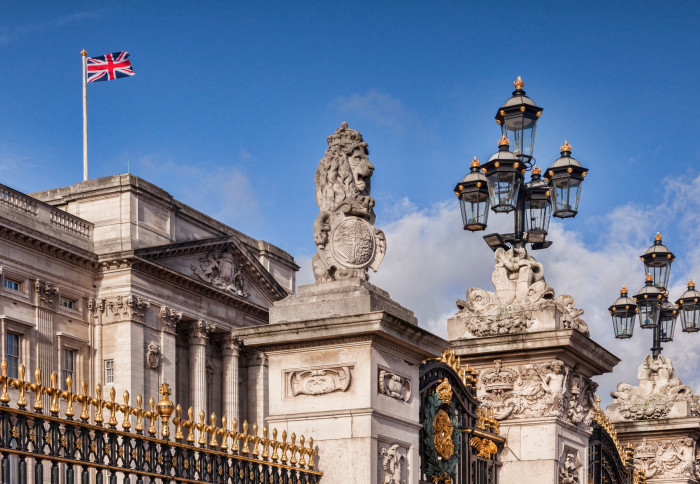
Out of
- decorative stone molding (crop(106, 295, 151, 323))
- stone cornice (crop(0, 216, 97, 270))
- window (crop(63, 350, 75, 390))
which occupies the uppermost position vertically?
stone cornice (crop(0, 216, 97, 270))

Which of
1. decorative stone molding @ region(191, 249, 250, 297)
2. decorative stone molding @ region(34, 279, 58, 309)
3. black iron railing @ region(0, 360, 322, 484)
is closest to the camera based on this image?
black iron railing @ region(0, 360, 322, 484)

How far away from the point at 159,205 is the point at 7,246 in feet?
32.1

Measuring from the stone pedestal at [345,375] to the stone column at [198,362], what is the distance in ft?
151

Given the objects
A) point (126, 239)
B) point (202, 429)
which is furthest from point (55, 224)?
point (202, 429)

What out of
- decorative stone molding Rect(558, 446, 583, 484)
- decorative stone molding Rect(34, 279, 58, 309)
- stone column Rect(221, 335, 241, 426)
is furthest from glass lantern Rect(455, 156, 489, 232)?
stone column Rect(221, 335, 241, 426)

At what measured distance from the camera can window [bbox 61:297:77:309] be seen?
168 ft

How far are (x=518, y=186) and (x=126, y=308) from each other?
39.4 metres

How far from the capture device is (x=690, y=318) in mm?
23203

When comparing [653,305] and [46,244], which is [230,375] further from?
[653,305]

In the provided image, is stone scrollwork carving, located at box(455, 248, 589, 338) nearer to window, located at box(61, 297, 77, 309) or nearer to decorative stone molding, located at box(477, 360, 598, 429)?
decorative stone molding, located at box(477, 360, 598, 429)

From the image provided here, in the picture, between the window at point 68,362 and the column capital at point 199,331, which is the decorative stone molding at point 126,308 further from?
the column capital at point 199,331

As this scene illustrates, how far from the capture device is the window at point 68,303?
51.1 meters

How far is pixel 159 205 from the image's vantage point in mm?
56156

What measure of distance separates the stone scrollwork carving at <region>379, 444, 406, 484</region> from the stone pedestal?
10 mm
